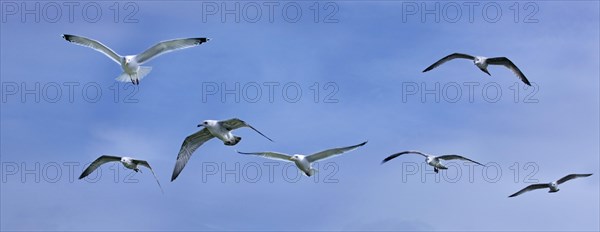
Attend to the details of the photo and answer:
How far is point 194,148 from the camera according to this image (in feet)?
82.3

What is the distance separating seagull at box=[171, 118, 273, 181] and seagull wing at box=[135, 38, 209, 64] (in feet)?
7.66

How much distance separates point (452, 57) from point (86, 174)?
38.6ft

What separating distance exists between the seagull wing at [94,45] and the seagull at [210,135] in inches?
120

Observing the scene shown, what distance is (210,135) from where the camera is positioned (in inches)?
975

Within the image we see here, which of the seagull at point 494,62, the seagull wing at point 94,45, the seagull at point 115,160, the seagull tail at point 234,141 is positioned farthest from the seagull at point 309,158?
the seagull at point 494,62

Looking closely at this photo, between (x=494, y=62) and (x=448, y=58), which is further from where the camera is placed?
(x=448, y=58)

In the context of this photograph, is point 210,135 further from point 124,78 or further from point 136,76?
point 124,78

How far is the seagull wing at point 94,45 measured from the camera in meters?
25.3

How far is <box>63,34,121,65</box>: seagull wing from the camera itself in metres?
25.3

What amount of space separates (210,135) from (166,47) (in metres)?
2.68

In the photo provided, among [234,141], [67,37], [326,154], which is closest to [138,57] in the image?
[67,37]

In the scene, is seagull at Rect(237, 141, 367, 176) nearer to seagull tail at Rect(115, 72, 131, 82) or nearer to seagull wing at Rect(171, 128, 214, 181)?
seagull wing at Rect(171, 128, 214, 181)

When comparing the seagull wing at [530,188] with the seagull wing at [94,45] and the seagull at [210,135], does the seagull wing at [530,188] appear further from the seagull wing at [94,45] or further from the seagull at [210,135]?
the seagull wing at [94,45]

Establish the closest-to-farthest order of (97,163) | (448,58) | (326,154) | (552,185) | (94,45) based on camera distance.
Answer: (326,154), (94,45), (97,163), (448,58), (552,185)
